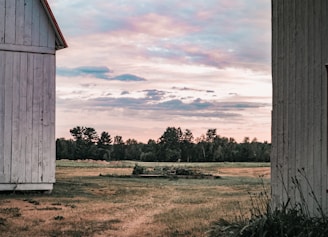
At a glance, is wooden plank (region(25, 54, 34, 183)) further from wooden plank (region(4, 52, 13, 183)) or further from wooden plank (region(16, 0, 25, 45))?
wooden plank (region(16, 0, 25, 45))

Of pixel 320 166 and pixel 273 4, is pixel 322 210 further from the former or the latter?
pixel 273 4

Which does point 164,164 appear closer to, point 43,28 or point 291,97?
point 43,28

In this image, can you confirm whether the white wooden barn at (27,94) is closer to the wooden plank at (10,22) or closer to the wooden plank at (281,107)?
the wooden plank at (10,22)

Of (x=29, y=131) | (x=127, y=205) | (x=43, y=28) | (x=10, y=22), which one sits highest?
(x=10, y=22)

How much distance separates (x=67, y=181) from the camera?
1470 cm

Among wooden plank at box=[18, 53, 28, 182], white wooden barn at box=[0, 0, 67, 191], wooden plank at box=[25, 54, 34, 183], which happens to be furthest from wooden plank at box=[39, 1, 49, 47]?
wooden plank at box=[18, 53, 28, 182]

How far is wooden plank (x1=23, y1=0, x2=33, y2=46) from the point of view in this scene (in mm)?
12102

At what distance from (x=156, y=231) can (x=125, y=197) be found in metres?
4.01

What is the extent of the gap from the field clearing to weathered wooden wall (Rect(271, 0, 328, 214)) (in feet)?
1.67

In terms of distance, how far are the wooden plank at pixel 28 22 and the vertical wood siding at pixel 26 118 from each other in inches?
12.9

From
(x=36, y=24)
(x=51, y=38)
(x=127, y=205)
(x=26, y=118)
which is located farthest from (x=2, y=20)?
(x=127, y=205)

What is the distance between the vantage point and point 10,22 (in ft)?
39.7

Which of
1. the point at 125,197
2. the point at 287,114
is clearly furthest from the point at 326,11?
the point at 125,197

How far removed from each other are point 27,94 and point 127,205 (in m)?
3.56
